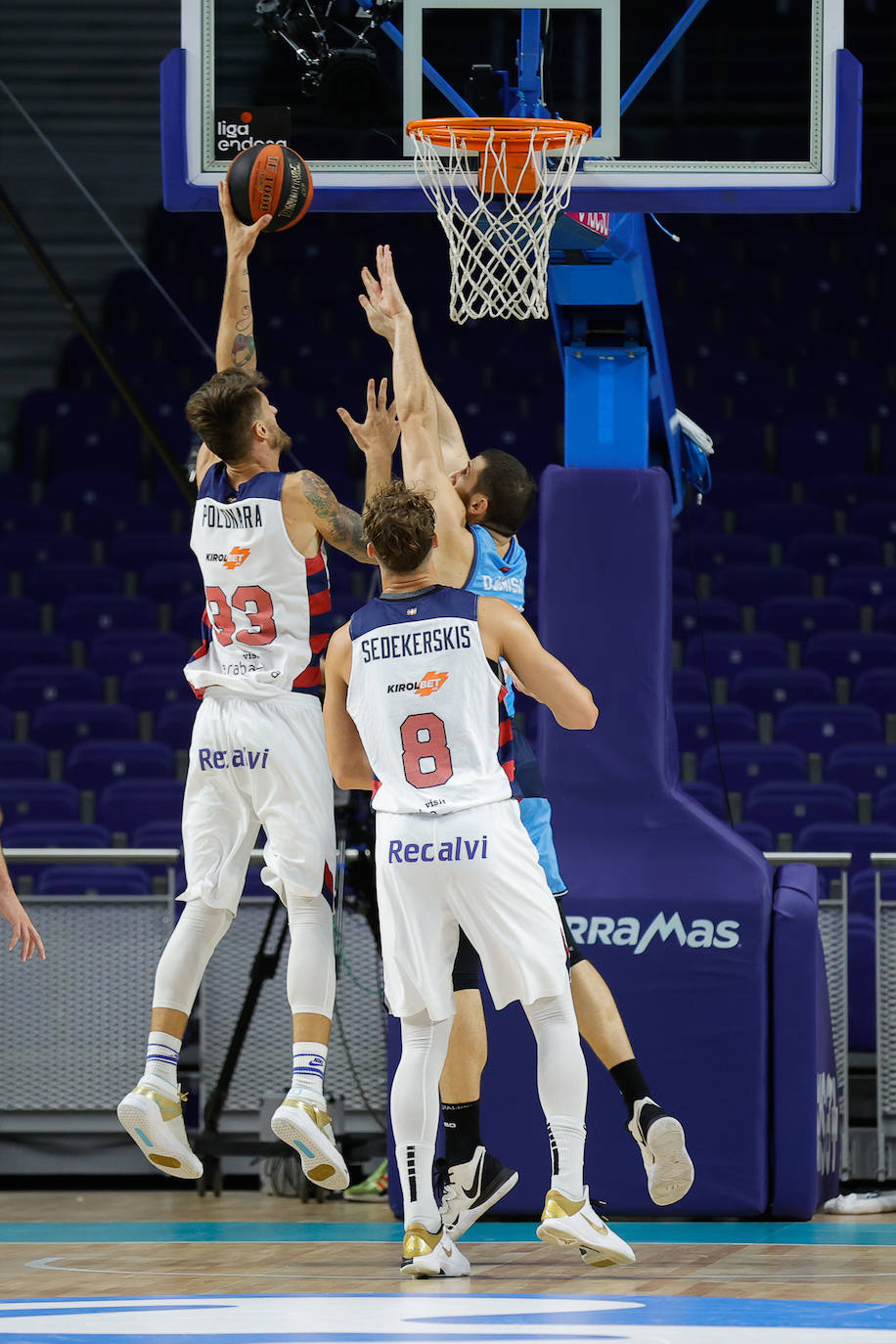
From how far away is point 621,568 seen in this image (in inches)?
317

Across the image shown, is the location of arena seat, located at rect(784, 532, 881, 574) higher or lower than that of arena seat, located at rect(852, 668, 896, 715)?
higher

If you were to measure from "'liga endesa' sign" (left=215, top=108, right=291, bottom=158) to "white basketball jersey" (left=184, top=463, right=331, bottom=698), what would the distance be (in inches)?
54.2

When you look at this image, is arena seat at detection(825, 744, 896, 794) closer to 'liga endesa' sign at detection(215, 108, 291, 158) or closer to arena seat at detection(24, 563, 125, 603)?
arena seat at detection(24, 563, 125, 603)

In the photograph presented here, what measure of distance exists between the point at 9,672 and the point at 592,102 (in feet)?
30.0

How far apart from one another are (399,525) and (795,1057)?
10.5ft

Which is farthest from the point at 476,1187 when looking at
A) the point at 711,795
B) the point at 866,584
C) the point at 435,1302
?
the point at 866,584

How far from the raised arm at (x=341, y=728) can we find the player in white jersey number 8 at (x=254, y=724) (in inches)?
5.4

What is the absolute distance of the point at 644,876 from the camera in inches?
309

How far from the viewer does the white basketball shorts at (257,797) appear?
618cm

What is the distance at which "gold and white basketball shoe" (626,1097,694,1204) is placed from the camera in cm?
627

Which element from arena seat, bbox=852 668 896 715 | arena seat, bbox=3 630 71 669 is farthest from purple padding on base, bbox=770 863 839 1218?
arena seat, bbox=3 630 71 669

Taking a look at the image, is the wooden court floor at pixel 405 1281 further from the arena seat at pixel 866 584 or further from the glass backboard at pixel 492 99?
the arena seat at pixel 866 584

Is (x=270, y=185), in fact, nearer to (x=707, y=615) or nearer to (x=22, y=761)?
(x=22, y=761)

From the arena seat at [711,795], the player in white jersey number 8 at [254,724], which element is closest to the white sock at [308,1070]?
the player in white jersey number 8 at [254,724]
